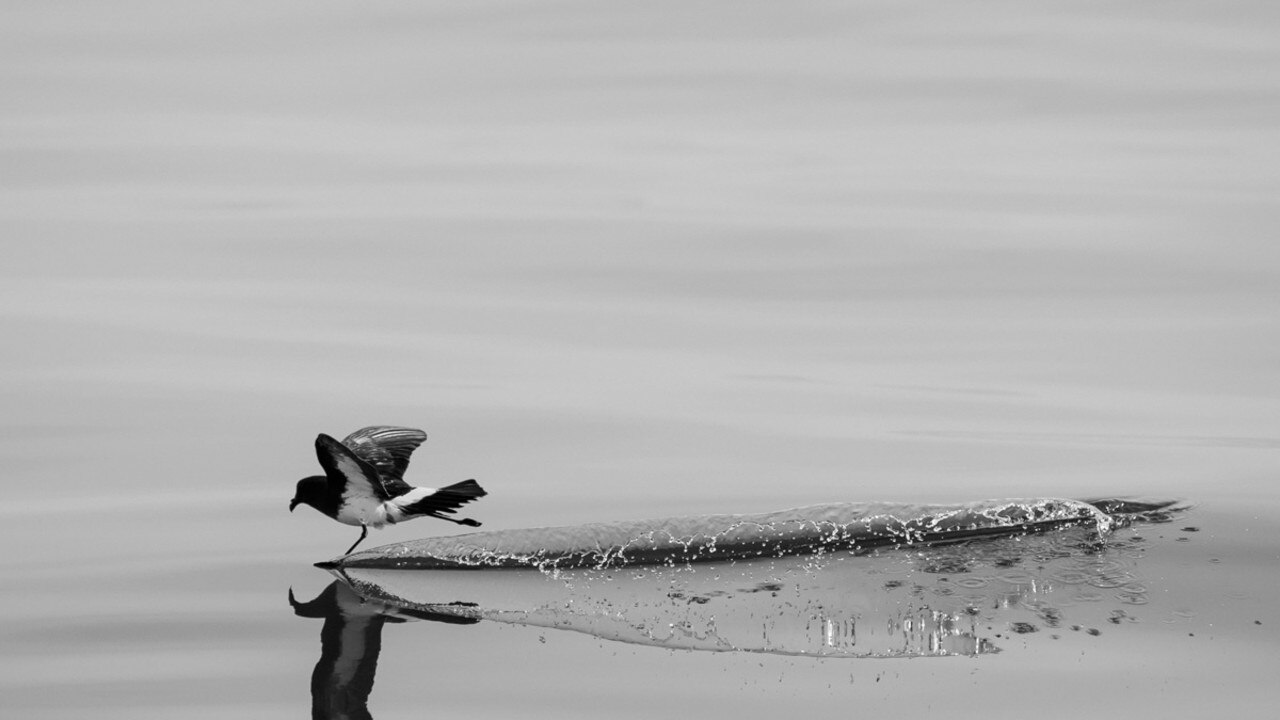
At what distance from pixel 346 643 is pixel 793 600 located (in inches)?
82.7

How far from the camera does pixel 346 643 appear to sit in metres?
7.88

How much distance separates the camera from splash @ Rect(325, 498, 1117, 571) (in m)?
9.13

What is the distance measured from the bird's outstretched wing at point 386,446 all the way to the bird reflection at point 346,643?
1174mm

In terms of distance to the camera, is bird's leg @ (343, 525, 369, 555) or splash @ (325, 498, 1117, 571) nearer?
splash @ (325, 498, 1117, 571)

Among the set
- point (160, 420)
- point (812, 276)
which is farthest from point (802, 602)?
point (812, 276)

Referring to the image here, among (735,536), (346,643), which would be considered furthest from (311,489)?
(735,536)

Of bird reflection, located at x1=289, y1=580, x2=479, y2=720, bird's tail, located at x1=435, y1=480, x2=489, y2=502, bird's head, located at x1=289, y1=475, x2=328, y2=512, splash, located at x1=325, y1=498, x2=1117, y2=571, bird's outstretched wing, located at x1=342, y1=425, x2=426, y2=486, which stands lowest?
bird reflection, located at x1=289, y1=580, x2=479, y2=720

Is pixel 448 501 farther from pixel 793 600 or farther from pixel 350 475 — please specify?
pixel 793 600

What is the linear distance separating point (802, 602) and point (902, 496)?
2.52 m

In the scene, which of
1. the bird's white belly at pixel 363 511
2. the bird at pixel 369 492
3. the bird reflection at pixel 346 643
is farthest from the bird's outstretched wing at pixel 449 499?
the bird reflection at pixel 346 643

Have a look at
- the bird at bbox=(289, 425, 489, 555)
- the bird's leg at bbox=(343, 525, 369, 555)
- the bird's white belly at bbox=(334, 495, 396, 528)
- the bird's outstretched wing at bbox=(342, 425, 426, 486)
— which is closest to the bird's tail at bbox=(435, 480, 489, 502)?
the bird at bbox=(289, 425, 489, 555)

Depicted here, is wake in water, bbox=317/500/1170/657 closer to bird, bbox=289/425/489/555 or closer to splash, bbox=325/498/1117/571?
splash, bbox=325/498/1117/571

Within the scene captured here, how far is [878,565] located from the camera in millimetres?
8805

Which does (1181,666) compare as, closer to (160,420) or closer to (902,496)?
(902,496)
